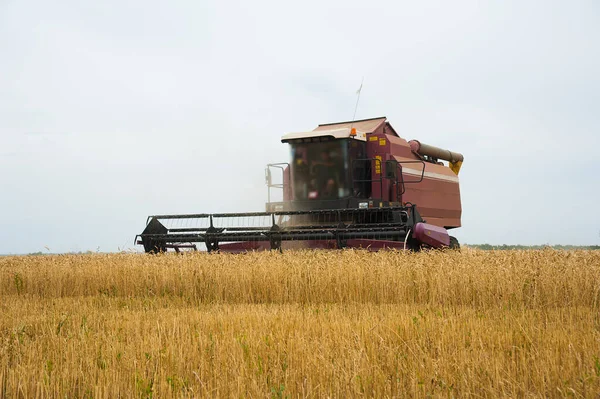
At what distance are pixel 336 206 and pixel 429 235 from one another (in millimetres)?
2104

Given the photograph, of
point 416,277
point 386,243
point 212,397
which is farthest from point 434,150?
point 212,397

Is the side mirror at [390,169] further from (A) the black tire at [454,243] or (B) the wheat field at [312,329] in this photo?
(A) the black tire at [454,243]

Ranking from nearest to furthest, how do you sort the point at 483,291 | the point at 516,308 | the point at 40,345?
1. the point at 40,345
2. the point at 516,308
3. the point at 483,291

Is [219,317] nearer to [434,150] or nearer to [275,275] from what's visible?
[275,275]

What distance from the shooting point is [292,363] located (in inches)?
178

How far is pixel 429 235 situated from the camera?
11.4m

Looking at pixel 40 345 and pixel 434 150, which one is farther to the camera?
pixel 434 150

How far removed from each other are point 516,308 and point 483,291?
0.59 metres

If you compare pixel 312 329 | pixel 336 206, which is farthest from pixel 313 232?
pixel 312 329

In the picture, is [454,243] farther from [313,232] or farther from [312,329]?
[312,329]

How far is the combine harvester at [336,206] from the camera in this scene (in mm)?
11625

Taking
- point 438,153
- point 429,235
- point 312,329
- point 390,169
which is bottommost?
point 312,329

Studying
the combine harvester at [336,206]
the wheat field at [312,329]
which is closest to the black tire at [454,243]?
the combine harvester at [336,206]

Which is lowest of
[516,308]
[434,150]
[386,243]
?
[516,308]
